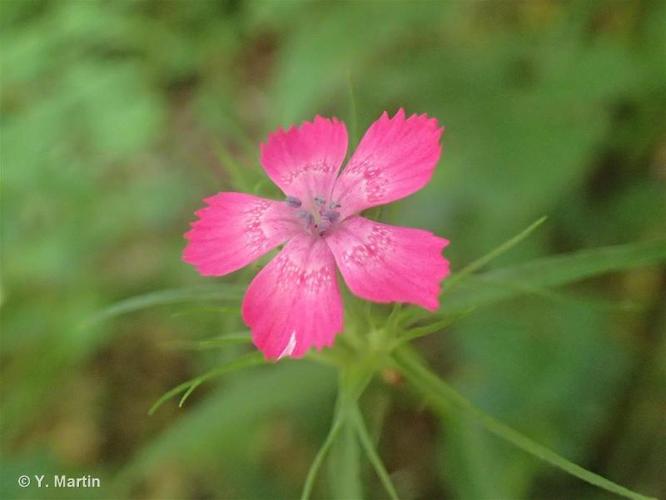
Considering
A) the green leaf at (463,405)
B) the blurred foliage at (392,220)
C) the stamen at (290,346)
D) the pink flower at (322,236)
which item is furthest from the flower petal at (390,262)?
the blurred foliage at (392,220)

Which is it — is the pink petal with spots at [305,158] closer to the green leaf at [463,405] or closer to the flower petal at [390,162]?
the flower petal at [390,162]

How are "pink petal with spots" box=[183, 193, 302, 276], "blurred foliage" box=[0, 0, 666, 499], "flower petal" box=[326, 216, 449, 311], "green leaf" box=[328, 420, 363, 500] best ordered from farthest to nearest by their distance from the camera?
"blurred foliage" box=[0, 0, 666, 499]
"green leaf" box=[328, 420, 363, 500]
"pink petal with spots" box=[183, 193, 302, 276]
"flower petal" box=[326, 216, 449, 311]

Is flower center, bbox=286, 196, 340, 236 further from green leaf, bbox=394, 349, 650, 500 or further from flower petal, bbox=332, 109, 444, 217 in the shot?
green leaf, bbox=394, 349, 650, 500

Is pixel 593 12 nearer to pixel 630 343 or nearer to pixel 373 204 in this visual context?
pixel 630 343

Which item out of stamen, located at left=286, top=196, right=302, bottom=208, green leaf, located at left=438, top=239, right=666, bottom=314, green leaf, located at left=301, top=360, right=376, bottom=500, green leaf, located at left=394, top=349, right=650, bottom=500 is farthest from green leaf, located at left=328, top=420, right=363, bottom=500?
stamen, located at left=286, top=196, right=302, bottom=208

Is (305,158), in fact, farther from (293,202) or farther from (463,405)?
(463,405)

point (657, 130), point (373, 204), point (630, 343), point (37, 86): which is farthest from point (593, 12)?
point (37, 86)
